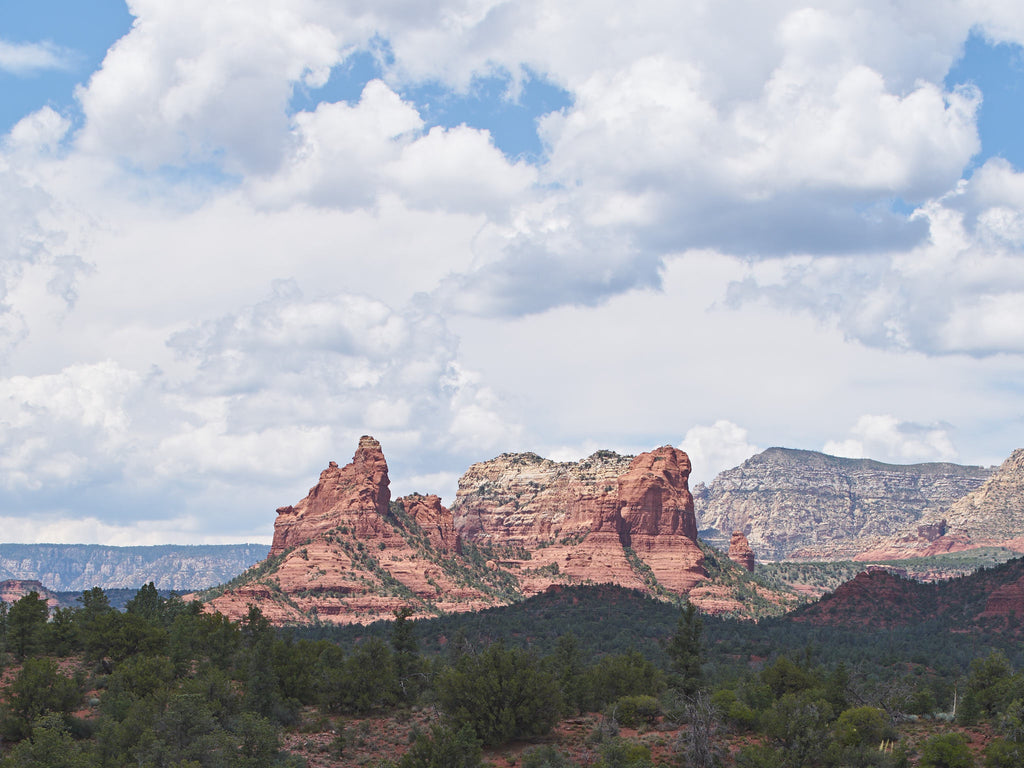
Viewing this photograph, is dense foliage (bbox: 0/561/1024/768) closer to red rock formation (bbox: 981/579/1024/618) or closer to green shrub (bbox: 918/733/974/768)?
green shrub (bbox: 918/733/974/768)

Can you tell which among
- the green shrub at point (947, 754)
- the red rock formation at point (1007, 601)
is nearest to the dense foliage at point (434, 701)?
the green shrub at point (947, 754)

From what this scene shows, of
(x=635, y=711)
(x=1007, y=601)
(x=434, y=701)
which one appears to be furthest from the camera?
(x=1007, y=601)

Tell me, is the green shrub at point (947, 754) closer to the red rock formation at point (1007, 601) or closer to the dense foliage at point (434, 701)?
the dense foliage at point (434, 701)

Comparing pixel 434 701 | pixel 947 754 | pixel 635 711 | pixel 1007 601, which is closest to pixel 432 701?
pixel 434 701

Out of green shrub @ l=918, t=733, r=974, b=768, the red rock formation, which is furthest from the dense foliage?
the red rock formation

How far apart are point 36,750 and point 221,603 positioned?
128 meters

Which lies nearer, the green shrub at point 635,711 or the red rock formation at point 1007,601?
the green shrub at point 635,711

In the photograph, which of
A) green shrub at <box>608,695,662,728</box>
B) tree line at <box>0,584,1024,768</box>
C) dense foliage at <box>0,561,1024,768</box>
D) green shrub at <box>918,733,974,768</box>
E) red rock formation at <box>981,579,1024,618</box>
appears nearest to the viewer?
green shrub at <box>918,733,974,768</box>

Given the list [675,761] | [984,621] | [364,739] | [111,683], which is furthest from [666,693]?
[984,621]

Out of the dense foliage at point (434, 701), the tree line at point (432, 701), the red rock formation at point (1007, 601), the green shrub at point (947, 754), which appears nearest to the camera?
the green shrub at point (947, 754)

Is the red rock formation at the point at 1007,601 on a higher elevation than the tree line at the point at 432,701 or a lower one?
higher

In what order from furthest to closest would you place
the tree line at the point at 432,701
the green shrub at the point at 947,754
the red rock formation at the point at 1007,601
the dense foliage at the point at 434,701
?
the red rock formation at the point at 1007,601 → the dense foliage at the point at 434,701 → the tree line at the point at 432,701 → the green shrub at the point at 947,754

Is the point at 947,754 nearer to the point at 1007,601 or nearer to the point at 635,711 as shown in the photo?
the point at 635,711

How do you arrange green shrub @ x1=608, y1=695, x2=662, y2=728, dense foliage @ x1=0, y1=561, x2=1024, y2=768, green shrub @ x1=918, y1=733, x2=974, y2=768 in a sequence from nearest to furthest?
1. green shrub @ x1=918, y1=733, x2=974, y2=768
2. dense foliage @ x1=0, y1=561, x2=1024, y2=768
3. green shrub @ x1=608, y1=695, x2=662, y2=728
